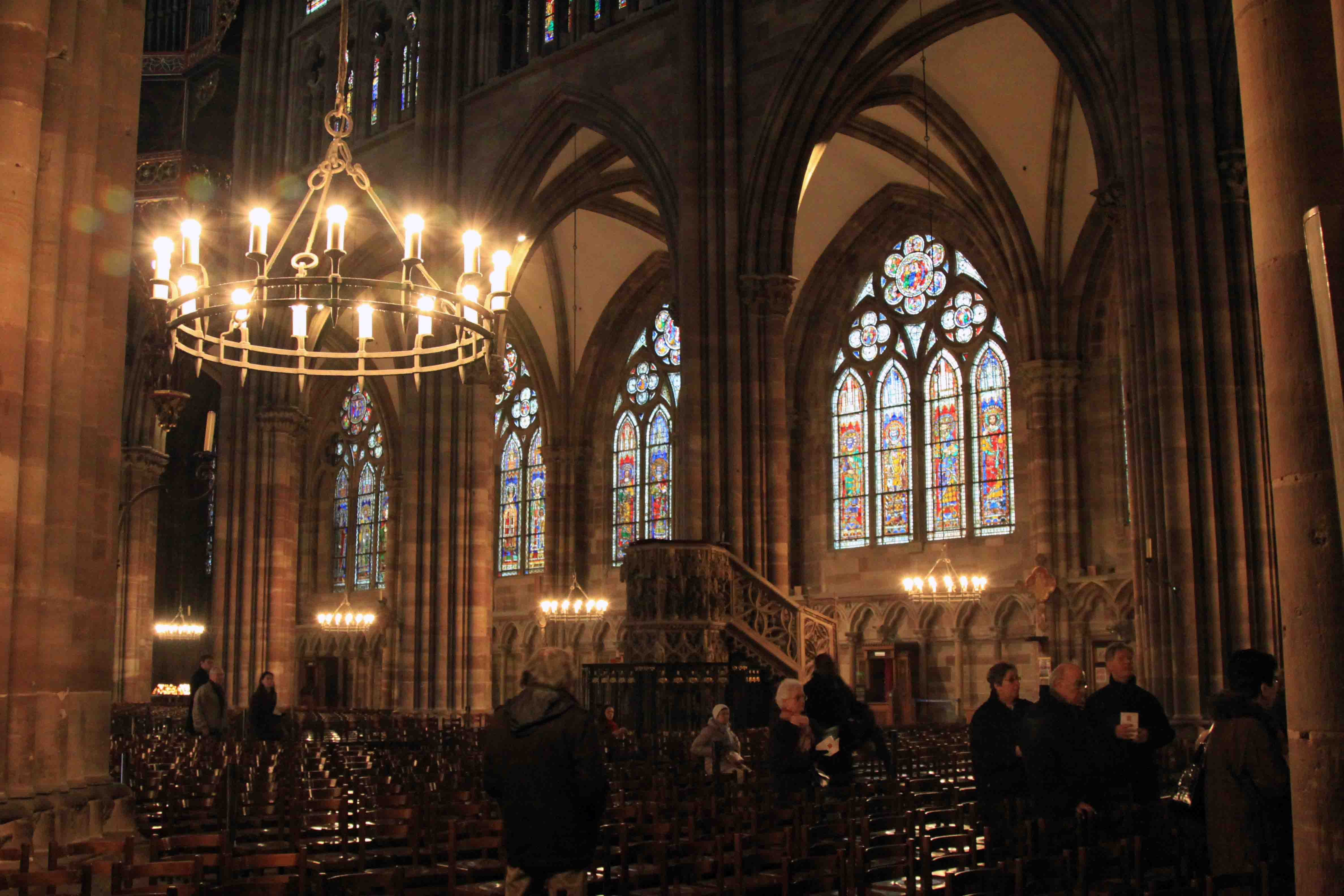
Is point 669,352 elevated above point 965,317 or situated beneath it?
elevated above

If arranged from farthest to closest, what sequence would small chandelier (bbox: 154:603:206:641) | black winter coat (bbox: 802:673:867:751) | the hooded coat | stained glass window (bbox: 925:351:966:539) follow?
1. small chandelier (bbox: 154:603:206:641)
2. stained glass window (bbox: 925:351:966:539)
3. black winter coat (bbox: 802:673:867:751)
4. the hooded coat

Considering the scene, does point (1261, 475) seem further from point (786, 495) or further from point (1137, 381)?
point (786, 495)

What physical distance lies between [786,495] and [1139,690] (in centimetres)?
1116

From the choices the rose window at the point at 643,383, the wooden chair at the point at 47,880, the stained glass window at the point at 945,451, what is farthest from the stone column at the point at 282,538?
the wooden chair at the point at 47,880

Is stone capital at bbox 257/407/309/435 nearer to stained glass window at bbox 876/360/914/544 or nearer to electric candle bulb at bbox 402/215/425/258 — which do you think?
stained glass window at bbox 876/360/914/544

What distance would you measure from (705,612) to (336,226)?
26.0 feet

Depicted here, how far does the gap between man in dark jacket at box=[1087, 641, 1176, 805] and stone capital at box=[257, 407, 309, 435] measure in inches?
899

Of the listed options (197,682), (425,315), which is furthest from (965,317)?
(425,315)

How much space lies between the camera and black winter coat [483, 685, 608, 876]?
15.9ft

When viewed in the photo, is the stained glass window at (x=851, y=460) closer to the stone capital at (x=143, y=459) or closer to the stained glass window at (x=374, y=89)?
the stained glass window at (x=374, y=89)

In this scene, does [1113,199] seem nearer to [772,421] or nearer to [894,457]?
[772,421]

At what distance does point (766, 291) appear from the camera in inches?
725

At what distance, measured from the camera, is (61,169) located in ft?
24.5

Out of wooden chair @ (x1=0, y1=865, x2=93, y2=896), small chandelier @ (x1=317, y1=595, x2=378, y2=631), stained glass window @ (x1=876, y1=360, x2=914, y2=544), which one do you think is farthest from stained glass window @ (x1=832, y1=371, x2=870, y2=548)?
wooden chair @ (x1=0, y1=865, x2=93, y2=896)
